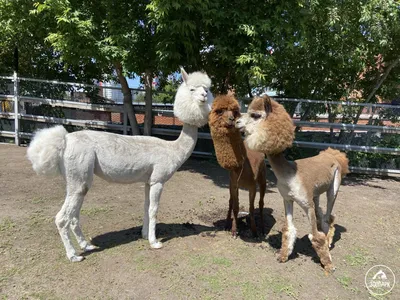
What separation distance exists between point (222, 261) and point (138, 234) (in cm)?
131

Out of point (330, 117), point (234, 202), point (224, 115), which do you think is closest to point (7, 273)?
point (234, 202)

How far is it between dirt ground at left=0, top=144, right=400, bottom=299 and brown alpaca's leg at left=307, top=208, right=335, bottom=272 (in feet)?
→ 0.41

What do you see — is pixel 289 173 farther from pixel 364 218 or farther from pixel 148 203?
pixel 364 218

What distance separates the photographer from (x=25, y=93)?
35.3 ft

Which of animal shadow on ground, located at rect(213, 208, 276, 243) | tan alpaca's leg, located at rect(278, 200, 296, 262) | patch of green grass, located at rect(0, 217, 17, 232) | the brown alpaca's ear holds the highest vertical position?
the brown alpaca's ear

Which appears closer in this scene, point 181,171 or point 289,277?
point 289,277

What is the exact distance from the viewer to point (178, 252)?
12.5 feet

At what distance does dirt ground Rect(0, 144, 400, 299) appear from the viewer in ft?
10.2

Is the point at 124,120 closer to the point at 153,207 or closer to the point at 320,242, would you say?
the point at 153,207

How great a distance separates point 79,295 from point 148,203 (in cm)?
136

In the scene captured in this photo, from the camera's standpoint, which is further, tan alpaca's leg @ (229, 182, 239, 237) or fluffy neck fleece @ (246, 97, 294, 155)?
tan alpaca's leg @ (229, 182, 239, 237)

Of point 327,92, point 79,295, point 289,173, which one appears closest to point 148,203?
point 79,295

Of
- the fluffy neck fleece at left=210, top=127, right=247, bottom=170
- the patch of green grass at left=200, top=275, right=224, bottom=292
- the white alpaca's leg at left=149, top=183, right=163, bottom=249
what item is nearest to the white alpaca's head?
the fluffy neck fleece at left=210, top=127, right=247, bottom=170

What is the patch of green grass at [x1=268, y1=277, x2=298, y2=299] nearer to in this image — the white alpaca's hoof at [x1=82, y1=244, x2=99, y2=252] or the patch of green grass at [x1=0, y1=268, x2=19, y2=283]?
the white alpaca's hoof at [x1=82, y1=244, x2=99, y2=252]
